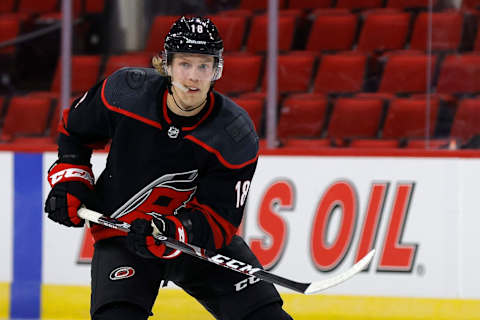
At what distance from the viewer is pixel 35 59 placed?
4.79 m

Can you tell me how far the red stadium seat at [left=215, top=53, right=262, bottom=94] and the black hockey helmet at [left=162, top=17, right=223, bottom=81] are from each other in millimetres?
1836

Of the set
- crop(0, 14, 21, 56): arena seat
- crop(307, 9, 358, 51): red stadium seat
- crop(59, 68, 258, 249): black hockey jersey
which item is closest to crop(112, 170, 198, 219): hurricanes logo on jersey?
crop(59, 68, 258, 249): black hockey jersey

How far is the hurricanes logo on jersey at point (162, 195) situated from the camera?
2764mm

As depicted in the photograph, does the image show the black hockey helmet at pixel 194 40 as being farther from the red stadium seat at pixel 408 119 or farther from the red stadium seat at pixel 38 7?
the red stadium seat at pixel 38 7

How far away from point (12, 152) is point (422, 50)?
183 cm

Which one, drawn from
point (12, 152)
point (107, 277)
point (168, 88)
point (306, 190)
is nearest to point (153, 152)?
point (168, 88)

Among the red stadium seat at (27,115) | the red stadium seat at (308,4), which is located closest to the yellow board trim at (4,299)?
the red stadium seat at (27,115)

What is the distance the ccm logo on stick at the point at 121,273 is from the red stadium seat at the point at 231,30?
2.07 meters

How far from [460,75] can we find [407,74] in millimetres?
219

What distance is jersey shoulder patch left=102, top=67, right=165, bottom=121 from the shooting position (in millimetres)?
2721

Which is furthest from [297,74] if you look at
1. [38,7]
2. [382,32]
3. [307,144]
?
[38,7]

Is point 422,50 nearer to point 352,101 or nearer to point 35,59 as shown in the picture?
point 352,101

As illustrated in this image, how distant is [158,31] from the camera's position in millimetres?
4609

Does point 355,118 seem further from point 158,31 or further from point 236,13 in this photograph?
point 158,31
